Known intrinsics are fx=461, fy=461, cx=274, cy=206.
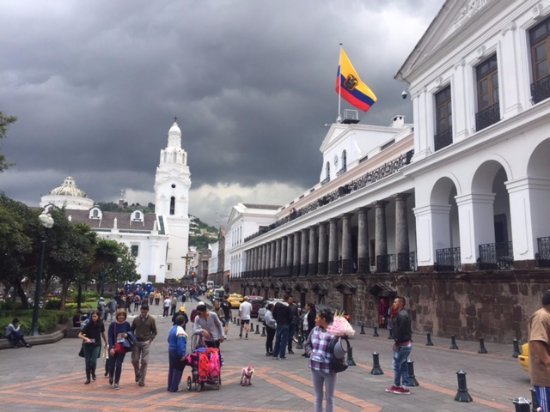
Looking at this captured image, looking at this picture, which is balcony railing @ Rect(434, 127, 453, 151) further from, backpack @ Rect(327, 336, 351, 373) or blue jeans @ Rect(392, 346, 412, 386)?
backpack @ Rect(327, 336, 351, 373)

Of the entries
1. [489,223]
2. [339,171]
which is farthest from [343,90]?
[489,223]

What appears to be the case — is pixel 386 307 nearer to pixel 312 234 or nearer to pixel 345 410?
pixel 312 234

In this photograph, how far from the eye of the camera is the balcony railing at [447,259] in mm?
18594

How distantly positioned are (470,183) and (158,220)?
7811 centimetres

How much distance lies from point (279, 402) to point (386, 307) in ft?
53.5

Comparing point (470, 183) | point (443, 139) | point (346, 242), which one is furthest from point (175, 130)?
point (470, 183)

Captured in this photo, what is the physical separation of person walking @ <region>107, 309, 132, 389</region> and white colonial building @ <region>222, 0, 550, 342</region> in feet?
37.5

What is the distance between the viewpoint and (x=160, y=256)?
82.6 m

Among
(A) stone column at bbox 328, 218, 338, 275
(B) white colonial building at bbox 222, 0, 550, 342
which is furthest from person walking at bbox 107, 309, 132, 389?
(A) stone column at bbox 328, 218, 338, 275

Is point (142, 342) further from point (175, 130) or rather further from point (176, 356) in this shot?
point (175, 130)

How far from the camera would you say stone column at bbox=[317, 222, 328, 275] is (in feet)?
107

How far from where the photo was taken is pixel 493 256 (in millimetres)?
16438

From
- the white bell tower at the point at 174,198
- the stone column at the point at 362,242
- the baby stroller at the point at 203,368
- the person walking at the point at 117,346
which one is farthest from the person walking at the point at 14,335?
the white bell tower at the point at 174,198

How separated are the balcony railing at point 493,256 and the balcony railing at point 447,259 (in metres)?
1.75
